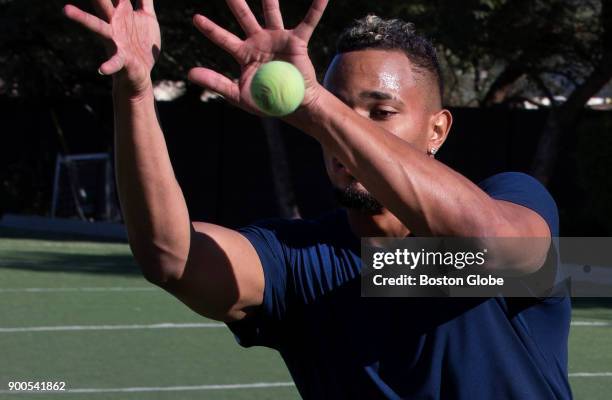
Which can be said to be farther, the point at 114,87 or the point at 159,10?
the point at 159,10

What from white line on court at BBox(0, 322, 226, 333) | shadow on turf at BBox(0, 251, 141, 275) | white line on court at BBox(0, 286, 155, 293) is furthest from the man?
shadow on turf at BBox(0, 251, 141, 275)

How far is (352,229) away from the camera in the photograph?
3389 millimetres

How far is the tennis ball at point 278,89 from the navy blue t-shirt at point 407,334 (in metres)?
0.73

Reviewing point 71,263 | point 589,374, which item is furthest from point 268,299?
point 71,263

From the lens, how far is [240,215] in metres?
22.5

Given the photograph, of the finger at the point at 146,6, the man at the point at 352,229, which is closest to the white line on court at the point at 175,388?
the man at the point at 352,229

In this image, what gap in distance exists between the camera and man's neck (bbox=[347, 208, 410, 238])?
330cm

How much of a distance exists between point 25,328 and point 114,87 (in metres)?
7.65

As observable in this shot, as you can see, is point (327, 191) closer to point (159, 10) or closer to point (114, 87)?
point (159, 10)

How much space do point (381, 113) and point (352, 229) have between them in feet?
1.34

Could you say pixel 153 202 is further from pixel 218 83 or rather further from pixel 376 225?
pixel 376 225

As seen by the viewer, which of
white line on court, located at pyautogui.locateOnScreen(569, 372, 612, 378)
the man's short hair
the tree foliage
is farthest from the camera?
the tree foliage

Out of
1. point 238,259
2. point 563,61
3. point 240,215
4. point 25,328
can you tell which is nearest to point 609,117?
point 563,61

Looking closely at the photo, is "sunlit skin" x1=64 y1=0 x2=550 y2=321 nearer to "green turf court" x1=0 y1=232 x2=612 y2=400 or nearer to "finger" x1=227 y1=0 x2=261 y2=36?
"finger" x1=227 y1=0 x2=261 y2=36
